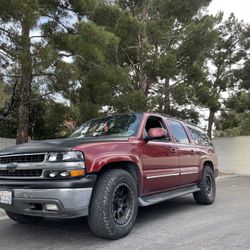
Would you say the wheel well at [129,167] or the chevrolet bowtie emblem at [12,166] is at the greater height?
the chevrolet bowtie emblem at [12,166]

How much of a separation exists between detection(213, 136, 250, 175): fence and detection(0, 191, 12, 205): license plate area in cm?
1636

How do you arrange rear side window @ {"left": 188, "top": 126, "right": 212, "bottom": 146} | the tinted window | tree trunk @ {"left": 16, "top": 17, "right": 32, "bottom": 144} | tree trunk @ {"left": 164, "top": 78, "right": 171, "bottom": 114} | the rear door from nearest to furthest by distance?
the tinted window, the rear door, rear side window @ {"left": 188, "top": 126, "right": 212, "bottom": 146}, tree trunk @ {"left": 16, "top": 17, "right": 32, "bottom": 144}, tree trunk @ {"left": 164, "top": 78, "right": 171, "bottom": 114}

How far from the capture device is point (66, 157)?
16.6 ft

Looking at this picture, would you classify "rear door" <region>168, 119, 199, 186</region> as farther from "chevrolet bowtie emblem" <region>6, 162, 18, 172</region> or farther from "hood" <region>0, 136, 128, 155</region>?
"chevrolet bowtie emblem" <region>6, 162, 18, 172</region>

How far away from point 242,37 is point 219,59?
2.13m

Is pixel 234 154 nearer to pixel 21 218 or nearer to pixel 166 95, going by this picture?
pixel 166 95

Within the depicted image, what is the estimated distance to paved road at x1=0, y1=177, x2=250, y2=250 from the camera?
5.22m

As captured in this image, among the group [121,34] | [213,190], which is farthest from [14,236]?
[121,34]

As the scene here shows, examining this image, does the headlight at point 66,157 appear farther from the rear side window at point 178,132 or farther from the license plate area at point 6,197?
the rear side window at point 178,132

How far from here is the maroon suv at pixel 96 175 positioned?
500 cm

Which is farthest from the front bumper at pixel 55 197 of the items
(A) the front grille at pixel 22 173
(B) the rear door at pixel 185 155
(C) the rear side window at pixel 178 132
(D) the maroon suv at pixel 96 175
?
(C) the rear side window at pixel 178 132

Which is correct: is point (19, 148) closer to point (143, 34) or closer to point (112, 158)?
point (112, 158)

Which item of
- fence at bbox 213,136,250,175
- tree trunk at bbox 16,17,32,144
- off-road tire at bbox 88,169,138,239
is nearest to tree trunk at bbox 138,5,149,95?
tree trunk at bbox 16,17,32,144

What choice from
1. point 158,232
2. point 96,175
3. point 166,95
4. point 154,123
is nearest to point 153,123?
point 154,123
